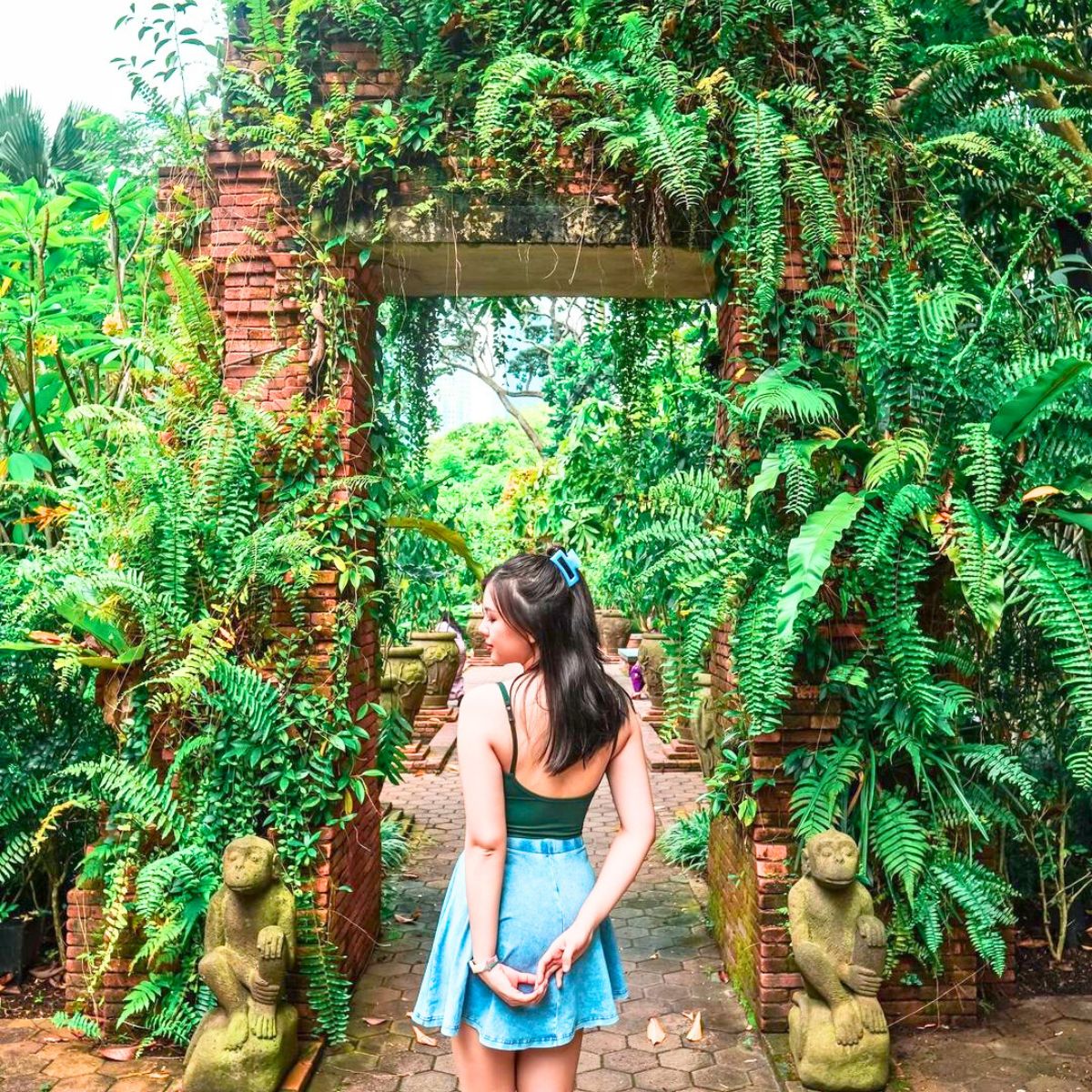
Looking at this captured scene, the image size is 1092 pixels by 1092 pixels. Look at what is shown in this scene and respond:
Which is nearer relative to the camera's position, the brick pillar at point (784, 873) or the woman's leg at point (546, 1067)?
the woman's leg at point (546, 1067)

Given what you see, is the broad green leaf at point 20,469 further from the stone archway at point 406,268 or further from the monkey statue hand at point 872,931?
the monkey statue hand at point 872,931

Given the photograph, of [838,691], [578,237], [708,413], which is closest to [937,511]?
[838,691]

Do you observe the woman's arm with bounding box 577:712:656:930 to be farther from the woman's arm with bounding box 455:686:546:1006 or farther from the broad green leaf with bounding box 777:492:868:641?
the broad green leaf with bounding box 777:492:868:641

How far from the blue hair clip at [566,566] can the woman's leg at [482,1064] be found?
1070mm

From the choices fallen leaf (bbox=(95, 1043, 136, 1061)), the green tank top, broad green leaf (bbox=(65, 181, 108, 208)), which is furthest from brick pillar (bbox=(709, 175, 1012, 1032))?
broad green leaf (bbox=(65, 181, 108, 208))

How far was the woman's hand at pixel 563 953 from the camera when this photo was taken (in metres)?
2.00

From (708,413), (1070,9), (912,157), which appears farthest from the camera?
(708,413)

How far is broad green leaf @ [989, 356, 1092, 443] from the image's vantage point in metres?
3.08

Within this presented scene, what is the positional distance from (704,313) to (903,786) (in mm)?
2634

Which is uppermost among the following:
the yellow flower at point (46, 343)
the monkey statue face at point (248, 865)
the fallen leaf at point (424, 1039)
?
the yellow flower at point (46, 343)

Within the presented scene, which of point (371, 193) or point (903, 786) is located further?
point (371, 193)

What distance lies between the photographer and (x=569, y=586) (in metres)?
2.11

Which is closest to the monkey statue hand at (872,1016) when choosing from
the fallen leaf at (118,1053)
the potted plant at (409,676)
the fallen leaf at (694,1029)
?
the fallen leaf at (694,1029)

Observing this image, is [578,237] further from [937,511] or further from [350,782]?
[350,782]
